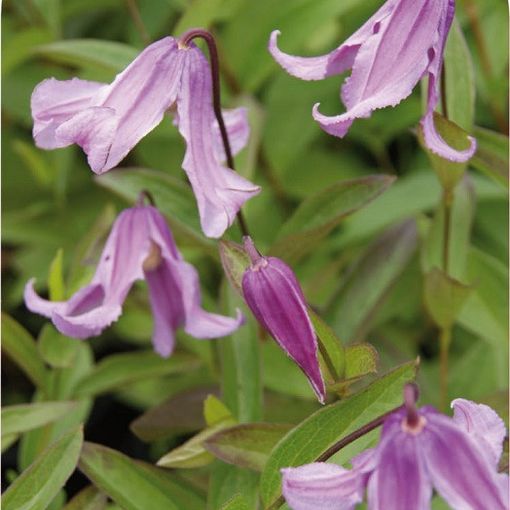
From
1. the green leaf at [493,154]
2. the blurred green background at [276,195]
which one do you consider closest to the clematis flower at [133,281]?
the blurred green background at [276,195]

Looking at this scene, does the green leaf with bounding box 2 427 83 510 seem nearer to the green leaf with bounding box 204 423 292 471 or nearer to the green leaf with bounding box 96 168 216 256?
the green leaf with bounding box 204 423 292 471

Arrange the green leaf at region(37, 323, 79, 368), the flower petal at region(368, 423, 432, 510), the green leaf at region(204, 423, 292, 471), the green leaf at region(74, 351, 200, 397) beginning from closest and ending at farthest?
1. the flower petal at region(368, 423, 432, 510)
2. the green leaf at region(204, 423, 292, 471)
3. the green leaf at region(37, 323, 79, 368)
4. the green leaf at region(74, 351, 200, 397)

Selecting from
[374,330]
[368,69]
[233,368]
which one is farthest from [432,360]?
[368,69]

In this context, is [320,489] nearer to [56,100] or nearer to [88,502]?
[88,502]

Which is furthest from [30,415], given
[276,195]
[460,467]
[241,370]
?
[276,195]

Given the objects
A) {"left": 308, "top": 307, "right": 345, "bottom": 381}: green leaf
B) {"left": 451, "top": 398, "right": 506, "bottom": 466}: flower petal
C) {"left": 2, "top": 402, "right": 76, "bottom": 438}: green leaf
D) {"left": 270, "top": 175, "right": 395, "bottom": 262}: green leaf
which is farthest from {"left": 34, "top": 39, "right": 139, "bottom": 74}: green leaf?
{"left": 451, "top": 398, "right": 506, "bottom": 466}: flower petal

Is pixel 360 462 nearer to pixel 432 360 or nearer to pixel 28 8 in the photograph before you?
pixel 432 360
